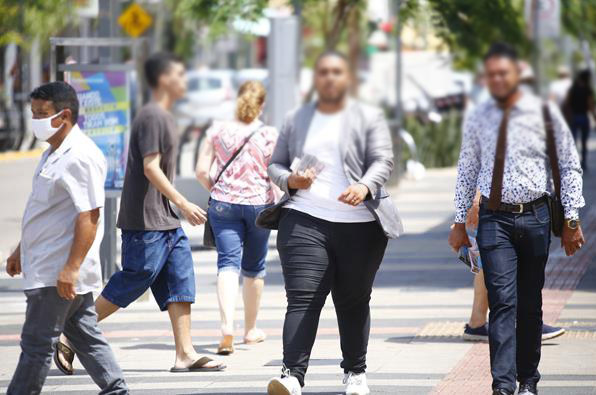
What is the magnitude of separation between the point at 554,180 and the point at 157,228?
2481 millimetres

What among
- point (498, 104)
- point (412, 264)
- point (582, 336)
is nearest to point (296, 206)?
point (498, 104)

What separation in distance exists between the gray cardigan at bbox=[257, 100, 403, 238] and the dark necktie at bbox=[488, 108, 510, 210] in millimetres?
482

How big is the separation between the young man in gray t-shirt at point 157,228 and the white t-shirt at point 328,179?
1.29m

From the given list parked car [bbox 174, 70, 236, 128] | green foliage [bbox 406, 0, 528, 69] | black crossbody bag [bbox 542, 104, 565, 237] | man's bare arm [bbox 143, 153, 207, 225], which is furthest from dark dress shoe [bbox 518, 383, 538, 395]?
parked car [bbox 174, 70, 236, 128]

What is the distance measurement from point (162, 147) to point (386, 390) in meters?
1.94

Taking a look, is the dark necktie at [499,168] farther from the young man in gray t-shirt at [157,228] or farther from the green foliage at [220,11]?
the green foliage at [220,11]

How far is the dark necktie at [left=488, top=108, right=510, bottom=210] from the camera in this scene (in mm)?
6324

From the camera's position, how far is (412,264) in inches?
521

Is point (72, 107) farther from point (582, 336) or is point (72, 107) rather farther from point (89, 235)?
point (582, 336)

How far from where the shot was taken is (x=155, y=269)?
7.83 m

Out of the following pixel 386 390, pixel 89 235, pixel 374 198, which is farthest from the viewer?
pixel 386 390

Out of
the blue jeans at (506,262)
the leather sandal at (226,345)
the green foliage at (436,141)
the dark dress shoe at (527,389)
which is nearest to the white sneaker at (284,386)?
the blue jeans at (506,262)

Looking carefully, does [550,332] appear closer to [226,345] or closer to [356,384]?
[226,345]

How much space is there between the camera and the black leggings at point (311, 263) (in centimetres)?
660
